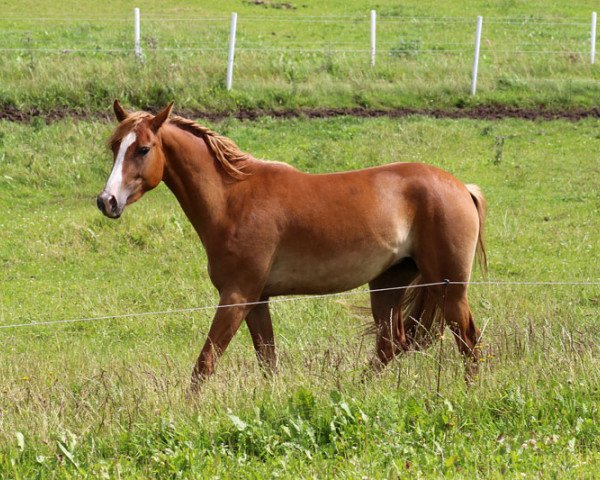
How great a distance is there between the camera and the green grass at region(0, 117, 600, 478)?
20.6 ft

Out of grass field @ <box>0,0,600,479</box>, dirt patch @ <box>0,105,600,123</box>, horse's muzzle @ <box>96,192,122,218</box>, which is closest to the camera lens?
grass field @ <box>0,0,600,479</box>

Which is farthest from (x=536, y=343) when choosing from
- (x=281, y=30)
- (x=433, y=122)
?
(x=281, y=30)

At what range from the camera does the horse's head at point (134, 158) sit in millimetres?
7723

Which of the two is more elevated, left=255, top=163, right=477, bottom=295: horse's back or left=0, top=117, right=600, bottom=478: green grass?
left=255, top=163, right=477, bottom=295: horse's back

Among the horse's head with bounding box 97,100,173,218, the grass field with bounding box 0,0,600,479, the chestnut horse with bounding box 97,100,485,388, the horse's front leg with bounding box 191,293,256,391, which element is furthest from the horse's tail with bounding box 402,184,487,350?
the horse's head with bounding box 97,100,173,218

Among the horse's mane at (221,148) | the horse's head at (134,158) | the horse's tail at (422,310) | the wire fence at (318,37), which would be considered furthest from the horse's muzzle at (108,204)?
the wire fence at (318,37)

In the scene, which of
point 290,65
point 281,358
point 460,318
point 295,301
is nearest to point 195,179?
point 281,358

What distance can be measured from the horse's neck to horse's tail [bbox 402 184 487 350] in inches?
63.4

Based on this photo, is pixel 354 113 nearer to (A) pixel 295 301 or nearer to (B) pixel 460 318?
(A) pixel 295 301

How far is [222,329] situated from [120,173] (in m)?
1.25

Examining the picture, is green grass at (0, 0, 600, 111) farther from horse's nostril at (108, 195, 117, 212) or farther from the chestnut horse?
horse's nostril at (108, 195, 117, 212)

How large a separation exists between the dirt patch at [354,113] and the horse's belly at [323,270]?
34.6ft

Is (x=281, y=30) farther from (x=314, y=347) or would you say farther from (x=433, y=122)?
(x=314, y=347)

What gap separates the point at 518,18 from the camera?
100 feet
